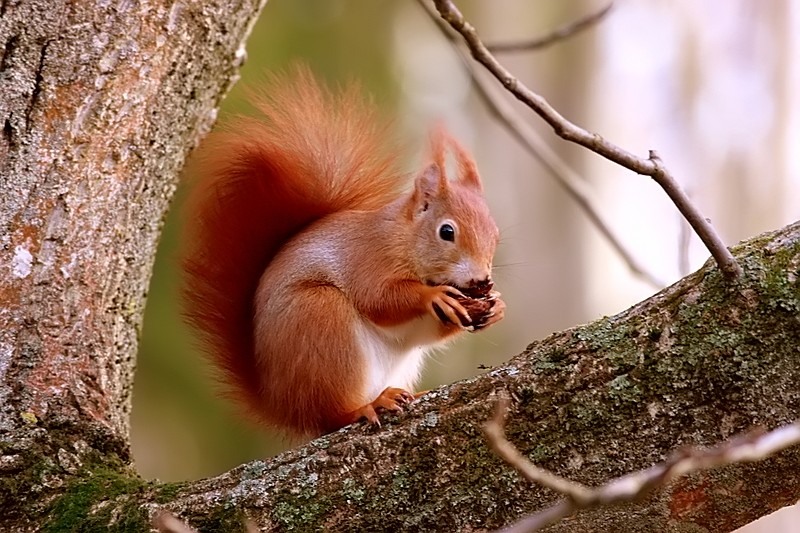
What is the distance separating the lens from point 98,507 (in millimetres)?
1486

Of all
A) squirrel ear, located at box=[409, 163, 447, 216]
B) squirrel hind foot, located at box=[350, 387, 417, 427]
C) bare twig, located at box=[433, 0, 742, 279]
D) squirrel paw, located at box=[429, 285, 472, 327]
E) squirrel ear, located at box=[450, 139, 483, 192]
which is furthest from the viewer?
squirrel ear, located at box=[450, 139, 483, 192]

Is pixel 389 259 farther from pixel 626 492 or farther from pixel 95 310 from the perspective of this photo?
pixel 626 492

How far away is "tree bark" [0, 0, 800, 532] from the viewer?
4.17 feet

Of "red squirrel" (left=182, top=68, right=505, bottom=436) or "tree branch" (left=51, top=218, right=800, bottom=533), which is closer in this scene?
"tree branch" (left=51, top=218, right=800, bottom=533)

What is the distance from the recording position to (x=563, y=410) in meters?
1.33

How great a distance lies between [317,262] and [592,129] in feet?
12.2

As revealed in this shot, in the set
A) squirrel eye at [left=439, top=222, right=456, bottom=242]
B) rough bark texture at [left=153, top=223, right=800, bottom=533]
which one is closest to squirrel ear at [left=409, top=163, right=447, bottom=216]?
squirrel eye at [left=439, top=222, right=456, bottom=242]

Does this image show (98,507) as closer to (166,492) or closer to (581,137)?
(166,492)

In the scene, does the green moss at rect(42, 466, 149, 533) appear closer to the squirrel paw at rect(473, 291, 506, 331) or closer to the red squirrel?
the red squirrel

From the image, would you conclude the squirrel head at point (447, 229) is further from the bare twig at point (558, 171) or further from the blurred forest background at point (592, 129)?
the blurred forest background at point (592, 129)

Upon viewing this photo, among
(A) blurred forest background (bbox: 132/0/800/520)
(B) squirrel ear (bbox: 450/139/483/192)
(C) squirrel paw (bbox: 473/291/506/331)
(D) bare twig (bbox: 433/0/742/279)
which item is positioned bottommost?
(D) bare twig (bbox: 433/0/742/279)

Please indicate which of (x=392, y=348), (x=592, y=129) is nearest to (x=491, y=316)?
(x=392, y=348)

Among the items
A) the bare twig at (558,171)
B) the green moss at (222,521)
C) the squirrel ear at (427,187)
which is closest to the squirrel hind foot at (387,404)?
the green moss at (222,521)

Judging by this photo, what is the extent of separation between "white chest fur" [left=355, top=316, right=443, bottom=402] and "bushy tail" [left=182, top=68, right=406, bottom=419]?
0.80 ft
